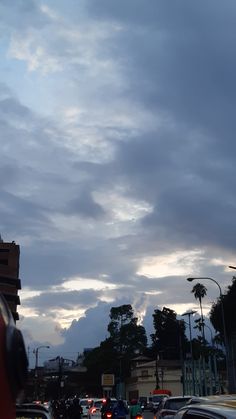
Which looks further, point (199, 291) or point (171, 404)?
point (199, 291)

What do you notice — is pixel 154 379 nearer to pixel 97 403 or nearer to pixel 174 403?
Answer: pixel 97 403

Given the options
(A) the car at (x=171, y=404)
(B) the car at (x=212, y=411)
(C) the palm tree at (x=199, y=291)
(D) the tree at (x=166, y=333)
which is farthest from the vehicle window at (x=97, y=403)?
(D) the tree at (x=166, y=333)

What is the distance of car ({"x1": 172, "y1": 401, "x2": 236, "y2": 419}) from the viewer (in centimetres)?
469

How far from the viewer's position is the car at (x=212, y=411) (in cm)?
469

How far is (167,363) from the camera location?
11775 cm

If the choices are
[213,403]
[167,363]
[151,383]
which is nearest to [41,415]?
[213,403]

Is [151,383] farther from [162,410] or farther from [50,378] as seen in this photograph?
[162,410]

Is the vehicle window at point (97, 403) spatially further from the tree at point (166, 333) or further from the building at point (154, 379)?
the tree at point (166, 333)

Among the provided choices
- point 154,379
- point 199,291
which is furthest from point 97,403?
point 199,291

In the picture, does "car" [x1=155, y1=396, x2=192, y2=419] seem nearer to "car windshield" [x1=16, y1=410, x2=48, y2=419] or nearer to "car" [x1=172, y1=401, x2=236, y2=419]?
"car windshield" [x1=16, y1=410, x2=48, y2=419]

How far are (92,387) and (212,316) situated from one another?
47.2 meters

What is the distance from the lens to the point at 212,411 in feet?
16.1

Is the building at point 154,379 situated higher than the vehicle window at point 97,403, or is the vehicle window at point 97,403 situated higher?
the building at point 154,379

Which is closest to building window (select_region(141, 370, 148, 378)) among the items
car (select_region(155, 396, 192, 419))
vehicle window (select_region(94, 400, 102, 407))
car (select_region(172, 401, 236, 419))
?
vehicle window (select_region(94, 400, 102, 407))
